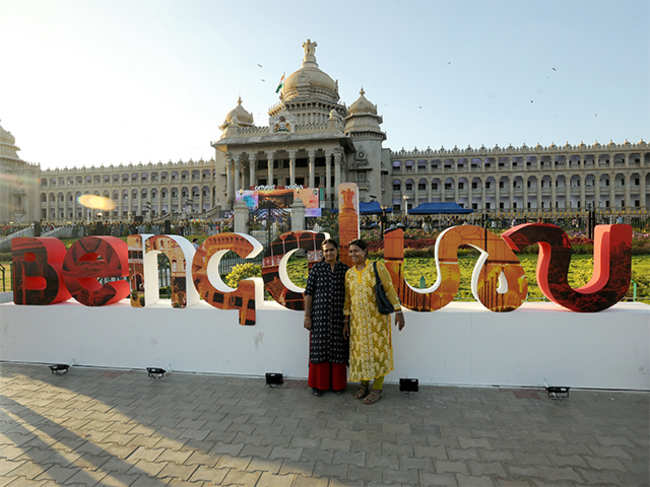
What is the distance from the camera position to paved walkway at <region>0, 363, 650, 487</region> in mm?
3043

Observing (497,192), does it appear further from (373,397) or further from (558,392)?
(373,397)

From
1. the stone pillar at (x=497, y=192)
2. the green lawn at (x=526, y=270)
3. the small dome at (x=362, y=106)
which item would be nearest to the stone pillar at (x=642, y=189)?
the stone pillar at (x=497, y=192)

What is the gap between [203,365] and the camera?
5.31 metres

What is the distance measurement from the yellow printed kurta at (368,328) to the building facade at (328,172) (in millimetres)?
31524

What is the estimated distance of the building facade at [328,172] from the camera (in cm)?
3844

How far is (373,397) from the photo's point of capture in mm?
4301

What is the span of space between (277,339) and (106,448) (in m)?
2.21

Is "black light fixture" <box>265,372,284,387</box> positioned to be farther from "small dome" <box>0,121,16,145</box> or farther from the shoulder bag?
"small dome" <box>0,121,16,145</box>

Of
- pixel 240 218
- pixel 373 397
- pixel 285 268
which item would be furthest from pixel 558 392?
pixel 240 218

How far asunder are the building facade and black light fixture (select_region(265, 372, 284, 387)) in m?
31.3

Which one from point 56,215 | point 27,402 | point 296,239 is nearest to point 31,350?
point 27,402

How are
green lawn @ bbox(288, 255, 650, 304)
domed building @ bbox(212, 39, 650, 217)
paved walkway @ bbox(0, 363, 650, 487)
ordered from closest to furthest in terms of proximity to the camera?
1. paved walkway @ bbox(0, 363, 650, 487)
2. green lawn @ bbox(288, 255, 650, 304)
3. domed building @ bbox(212, 39, 650, 217)

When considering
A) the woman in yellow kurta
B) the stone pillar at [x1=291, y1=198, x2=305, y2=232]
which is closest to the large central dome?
the stone pillar at [x1=291, y1=198, x2=305, y2=232]

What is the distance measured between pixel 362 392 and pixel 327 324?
2.85 feet
